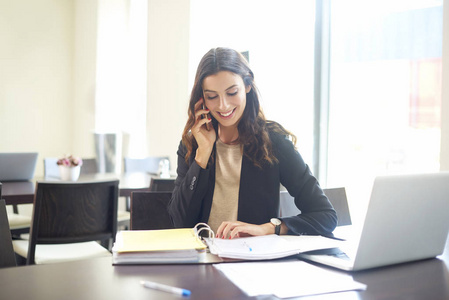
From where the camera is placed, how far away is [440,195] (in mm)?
1380

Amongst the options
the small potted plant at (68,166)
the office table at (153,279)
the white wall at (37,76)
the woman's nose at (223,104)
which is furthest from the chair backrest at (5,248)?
the white wall at (37,76)

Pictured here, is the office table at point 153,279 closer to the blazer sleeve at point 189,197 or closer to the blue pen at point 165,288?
the blue pen at point 165,288

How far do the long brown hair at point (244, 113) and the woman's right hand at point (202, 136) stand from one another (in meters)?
0.02

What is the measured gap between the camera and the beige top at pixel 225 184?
2020 mm

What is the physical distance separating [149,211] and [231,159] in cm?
39

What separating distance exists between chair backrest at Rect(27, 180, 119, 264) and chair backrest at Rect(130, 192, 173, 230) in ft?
2.16

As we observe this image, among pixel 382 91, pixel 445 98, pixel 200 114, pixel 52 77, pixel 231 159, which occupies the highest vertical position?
pixel 52 77

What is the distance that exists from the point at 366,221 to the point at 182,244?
18.9 inches

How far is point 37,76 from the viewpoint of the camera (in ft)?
21.3

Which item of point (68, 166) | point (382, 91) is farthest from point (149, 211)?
point (382, 91)

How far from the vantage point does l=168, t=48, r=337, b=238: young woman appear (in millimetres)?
1939

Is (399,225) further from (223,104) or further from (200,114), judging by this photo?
(200,114)

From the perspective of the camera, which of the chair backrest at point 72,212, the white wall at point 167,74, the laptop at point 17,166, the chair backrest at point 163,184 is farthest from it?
the white wall at point 167,74

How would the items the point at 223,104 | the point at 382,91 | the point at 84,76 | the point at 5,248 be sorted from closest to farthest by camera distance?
the point at 5,248 < the point at 223,104 < the point at 382,91 < the point at 84,76
